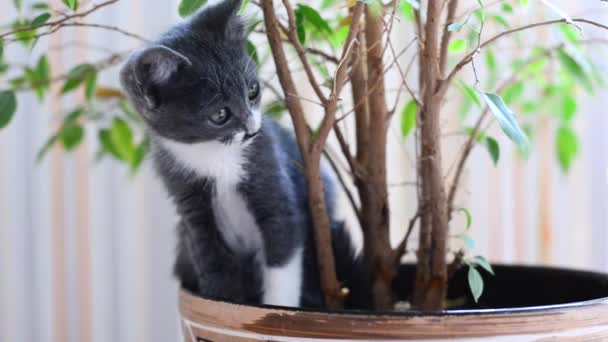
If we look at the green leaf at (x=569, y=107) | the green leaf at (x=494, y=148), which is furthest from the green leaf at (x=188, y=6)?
the green leaf at (x=569, y=107)

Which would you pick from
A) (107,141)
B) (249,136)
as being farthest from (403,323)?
(107,141)

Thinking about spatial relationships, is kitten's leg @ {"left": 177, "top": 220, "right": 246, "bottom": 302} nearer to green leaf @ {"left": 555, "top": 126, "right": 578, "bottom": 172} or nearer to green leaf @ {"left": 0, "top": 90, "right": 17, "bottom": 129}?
green leaf @ {"left": 0, "top": 90, "right": 17, "bottom": 129}

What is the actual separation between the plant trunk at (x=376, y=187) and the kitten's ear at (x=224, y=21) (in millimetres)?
161

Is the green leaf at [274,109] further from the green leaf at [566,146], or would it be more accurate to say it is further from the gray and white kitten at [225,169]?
the green leaf at [566,146]

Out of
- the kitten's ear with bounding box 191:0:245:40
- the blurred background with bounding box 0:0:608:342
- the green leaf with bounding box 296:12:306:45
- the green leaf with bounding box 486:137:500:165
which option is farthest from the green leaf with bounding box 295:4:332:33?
the blurred background with bounding box 0:0:608:342

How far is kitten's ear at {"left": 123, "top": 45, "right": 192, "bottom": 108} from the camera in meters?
0.77

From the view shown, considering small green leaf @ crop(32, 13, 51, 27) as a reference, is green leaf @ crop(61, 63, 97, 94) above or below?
below

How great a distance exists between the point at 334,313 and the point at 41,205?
999mm

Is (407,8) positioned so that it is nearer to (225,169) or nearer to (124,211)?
(225,169)

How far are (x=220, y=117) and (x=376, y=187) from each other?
214 millimetres

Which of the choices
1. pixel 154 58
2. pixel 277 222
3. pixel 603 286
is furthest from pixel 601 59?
pixel 154 58

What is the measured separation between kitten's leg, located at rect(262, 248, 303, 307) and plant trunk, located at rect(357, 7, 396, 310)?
0.33ft

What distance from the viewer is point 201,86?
2.71 ft

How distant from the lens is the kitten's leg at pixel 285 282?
887mm
